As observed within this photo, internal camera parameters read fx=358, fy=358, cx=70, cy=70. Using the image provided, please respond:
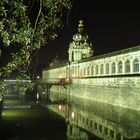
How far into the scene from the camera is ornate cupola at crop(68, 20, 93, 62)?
9405cm

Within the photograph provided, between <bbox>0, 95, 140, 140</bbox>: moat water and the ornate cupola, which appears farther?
the ornate cupola

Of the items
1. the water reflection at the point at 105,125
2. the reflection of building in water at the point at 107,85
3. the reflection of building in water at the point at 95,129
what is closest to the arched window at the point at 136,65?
the reflection of building in water at the point at 107,85

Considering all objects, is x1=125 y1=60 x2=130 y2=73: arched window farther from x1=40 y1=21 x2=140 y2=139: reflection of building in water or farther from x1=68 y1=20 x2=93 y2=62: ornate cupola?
x1=68 y1=20 x2=93 y2=62: ornate cupola

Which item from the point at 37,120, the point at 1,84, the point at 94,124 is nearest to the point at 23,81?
the point at 1,84

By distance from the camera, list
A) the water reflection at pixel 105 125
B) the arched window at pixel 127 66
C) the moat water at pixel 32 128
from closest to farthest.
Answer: the moat water at pixel 32 128 < the water reflection at pixel 105 125 < the arched window at pixel 127 66

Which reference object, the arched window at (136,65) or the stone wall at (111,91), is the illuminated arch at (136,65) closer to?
the arched window at (136,65)

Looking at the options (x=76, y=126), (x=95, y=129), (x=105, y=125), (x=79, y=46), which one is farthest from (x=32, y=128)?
(x=79, y=46)

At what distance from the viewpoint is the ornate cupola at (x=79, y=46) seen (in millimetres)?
94050

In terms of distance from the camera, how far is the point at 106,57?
191 feet

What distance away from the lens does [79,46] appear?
96062mm

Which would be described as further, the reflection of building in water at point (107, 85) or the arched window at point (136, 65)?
the arched window at point (136, 65)

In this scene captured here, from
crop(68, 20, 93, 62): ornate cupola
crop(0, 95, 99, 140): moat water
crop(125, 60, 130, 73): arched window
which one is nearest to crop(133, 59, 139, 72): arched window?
crop(125, 60, 130, 73): arched window

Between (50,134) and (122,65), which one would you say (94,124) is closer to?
(50,134)

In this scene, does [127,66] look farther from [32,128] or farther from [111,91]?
[32,128]
